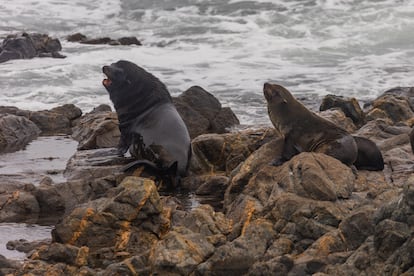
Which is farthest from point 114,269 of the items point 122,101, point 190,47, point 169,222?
point 190,47

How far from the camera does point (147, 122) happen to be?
1153 cm

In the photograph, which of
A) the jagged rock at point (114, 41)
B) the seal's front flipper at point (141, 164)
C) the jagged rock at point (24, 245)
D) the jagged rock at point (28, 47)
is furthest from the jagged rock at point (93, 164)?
the jagged rock at point (114, 41)

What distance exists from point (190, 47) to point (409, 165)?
701 inches

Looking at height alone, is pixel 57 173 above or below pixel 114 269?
below

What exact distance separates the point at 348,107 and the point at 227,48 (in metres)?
12.6

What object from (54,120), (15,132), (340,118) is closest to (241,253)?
(340,118)

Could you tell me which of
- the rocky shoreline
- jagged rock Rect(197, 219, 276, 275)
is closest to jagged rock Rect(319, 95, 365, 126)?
the rocky shoreline

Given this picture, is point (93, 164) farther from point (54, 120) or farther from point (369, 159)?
point (54, 120)

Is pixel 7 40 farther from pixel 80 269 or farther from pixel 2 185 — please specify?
pixel 80 269

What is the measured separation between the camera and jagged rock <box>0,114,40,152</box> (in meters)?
13.3

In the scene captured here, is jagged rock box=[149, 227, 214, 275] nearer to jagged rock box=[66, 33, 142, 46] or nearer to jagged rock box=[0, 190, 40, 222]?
jagged rock box=[0, 190, 40, 222]

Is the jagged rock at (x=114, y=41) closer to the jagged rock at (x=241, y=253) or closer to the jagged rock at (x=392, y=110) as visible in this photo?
the jagged rock at (x=392, y=110)

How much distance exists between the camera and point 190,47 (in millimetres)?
27016

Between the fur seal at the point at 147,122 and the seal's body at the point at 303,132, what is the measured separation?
144 cm
